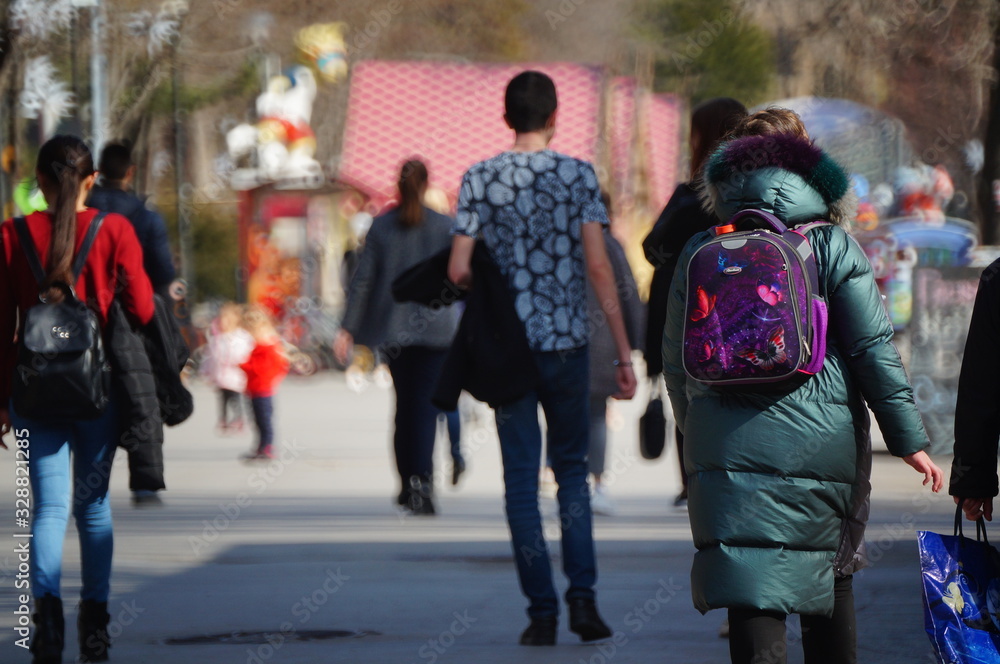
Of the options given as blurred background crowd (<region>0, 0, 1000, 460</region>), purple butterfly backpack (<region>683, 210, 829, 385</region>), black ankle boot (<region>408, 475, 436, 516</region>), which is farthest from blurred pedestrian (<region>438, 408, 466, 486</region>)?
purple butterfly backpack (<region>683, 210, 829, 385</region>)

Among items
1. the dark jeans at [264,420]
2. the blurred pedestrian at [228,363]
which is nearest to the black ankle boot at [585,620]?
the dark jeans at [264,420]

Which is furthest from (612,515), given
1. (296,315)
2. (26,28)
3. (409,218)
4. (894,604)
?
(296,315)

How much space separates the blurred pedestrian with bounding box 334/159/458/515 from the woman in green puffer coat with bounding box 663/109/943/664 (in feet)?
15.9

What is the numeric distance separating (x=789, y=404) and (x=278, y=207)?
24.8 m

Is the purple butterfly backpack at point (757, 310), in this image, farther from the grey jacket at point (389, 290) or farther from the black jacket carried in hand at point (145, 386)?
the grey jacket at point (389, 290)

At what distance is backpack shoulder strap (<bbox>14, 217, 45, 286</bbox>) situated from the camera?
203 inches

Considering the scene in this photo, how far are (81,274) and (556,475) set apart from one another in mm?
1764

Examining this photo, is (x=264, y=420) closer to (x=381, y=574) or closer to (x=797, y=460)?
(x=381, y=574)

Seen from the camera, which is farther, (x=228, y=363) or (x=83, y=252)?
(x=228, y=363)

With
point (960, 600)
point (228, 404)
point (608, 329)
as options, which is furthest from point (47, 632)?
point (228, 404)

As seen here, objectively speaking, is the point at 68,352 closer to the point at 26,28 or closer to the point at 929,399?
the point at 929,399

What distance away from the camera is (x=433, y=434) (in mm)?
8719

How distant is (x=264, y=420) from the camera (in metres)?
12.1

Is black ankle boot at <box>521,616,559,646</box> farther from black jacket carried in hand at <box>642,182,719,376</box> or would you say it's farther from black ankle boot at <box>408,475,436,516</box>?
black ankle boot at <box>408,475,436,516</box>
